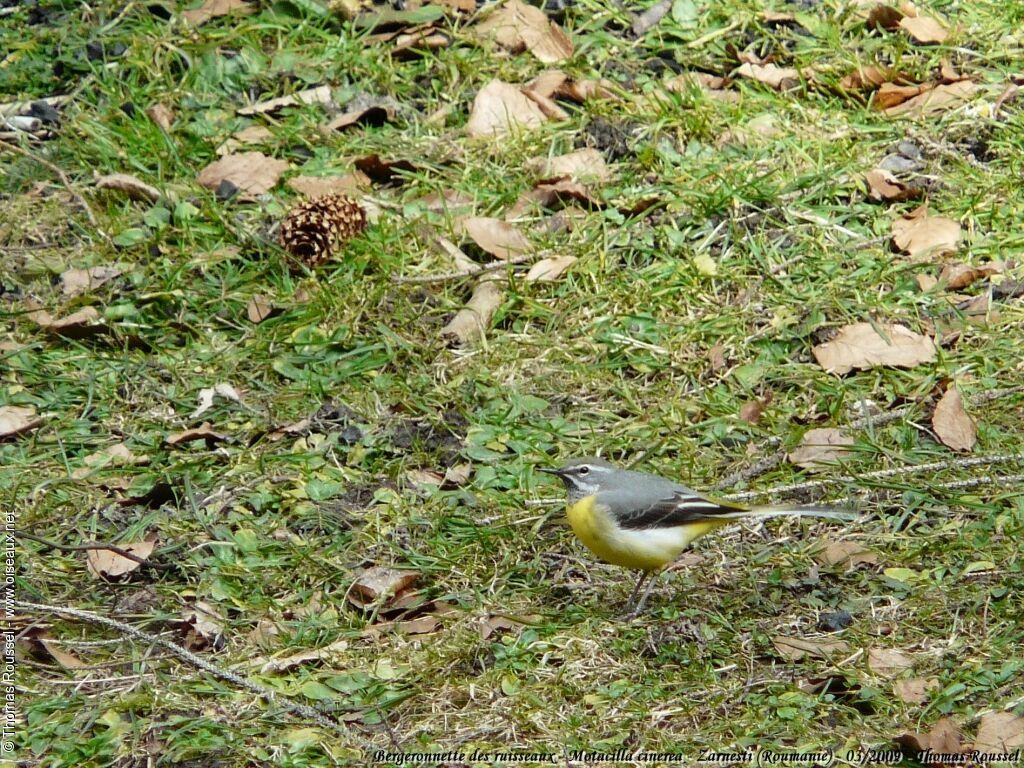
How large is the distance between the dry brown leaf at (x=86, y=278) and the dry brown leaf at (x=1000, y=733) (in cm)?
458

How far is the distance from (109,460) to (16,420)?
1.78ft

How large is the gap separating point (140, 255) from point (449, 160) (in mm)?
1669

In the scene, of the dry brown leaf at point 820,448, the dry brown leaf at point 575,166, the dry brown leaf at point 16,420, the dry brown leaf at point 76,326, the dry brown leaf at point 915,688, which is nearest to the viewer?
the dry brown leaf at point 915,688

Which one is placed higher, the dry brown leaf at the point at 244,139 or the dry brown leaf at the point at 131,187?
the dry brown leaf at the point at 244,139

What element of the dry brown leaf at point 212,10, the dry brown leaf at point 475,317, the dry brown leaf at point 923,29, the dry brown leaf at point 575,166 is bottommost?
the dry brown leaf at point 475,317

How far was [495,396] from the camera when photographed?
19.3 feet

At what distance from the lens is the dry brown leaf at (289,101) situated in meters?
7.54

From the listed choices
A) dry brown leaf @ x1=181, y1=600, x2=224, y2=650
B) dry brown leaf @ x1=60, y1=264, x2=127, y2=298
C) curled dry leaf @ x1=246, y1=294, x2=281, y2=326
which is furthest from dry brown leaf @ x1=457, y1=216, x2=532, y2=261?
dry brown leaf @ x1=181, y1=600, x2=224, y2=650

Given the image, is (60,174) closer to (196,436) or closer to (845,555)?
(196,436)

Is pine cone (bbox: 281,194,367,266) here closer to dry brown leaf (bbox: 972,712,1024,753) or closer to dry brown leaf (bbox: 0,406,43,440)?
dry brown leaf (bbox: 0,406,43,440)

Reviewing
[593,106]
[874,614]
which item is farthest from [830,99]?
[874,614]

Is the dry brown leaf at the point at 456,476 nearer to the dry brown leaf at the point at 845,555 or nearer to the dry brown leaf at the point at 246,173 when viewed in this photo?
the dry brown leaf at the point at 845,555

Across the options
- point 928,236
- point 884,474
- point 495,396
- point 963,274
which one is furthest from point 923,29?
point 495,396

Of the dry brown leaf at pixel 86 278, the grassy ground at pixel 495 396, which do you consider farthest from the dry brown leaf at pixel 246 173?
the dry brown leaf at pixel 86 278
